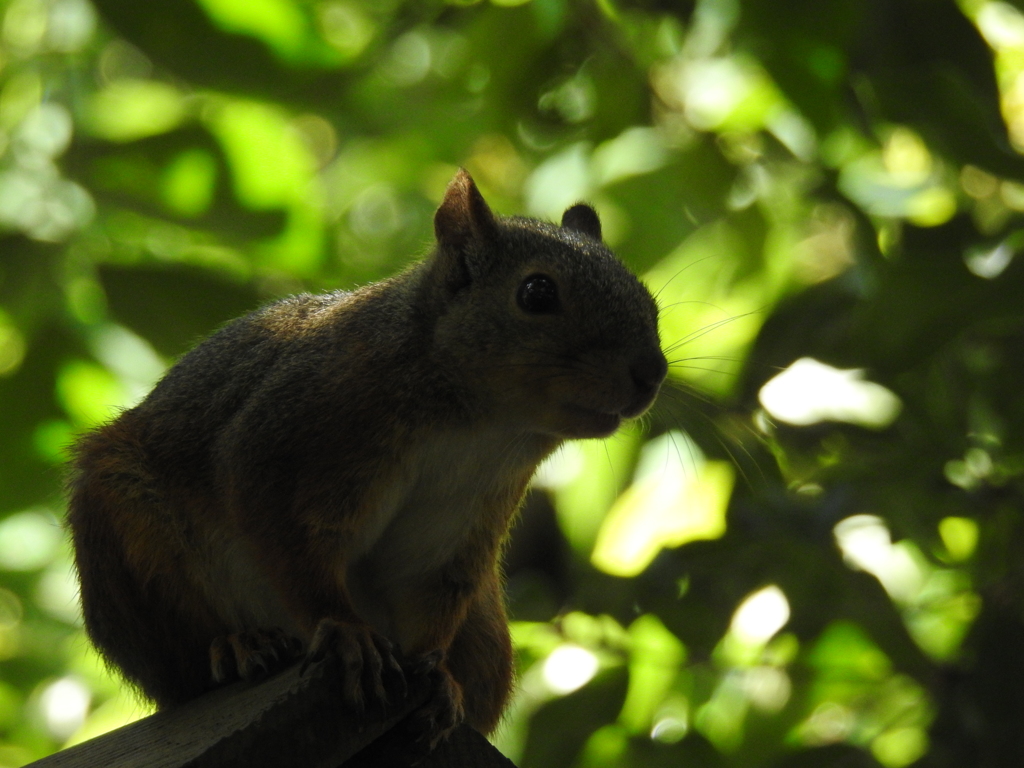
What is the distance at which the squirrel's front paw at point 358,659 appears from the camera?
138 cm

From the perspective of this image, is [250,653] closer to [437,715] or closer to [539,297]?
→ [437,715]

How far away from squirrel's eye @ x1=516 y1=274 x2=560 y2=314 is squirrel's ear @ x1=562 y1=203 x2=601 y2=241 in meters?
0.44

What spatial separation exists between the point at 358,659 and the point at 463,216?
0.88 meters

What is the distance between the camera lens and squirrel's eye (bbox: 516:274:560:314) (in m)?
Answer: 1.82

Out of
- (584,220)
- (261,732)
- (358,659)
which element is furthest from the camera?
(584,220)

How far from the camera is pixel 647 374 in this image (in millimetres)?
1730

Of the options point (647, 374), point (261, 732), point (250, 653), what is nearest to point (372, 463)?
point (250, 653)

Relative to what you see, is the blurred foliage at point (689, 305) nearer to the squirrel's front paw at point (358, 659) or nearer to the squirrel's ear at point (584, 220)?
the squirrel's ear at point (584, 220)

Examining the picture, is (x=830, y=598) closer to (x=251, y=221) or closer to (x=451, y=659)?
(x=451, y=659)

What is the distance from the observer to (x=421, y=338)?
1883 millimetres

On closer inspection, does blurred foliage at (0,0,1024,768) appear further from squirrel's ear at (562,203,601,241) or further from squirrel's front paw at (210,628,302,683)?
squirrel's front paw at (210,628,302,683)

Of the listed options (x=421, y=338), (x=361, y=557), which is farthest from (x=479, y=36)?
(x=361, y=557)

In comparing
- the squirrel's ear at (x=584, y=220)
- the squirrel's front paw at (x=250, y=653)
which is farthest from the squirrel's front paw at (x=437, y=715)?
the squirrel's ear at (x=584, y=220)

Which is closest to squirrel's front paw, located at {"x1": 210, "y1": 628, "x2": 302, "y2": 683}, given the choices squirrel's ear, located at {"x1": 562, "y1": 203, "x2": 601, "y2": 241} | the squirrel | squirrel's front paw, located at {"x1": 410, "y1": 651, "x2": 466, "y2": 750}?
the squirrel
